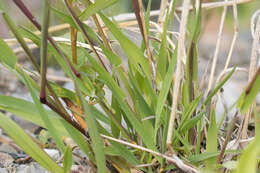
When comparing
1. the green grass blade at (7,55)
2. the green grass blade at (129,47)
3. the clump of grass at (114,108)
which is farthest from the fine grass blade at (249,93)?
the green grass blade at (7,55)

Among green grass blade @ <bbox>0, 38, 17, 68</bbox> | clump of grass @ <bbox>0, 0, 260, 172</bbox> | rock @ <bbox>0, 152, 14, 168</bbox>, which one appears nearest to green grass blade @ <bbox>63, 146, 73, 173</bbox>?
clump of grass @ <bbox>0, 0, 260, 172</bbox>

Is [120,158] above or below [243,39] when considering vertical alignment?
above

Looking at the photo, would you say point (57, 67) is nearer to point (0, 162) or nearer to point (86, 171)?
point (0, 162)

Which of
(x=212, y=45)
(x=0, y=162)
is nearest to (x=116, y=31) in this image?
(x=0, y=162)

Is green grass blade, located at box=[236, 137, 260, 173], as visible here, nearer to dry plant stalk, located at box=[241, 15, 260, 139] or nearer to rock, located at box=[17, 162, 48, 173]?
dry plant stalk, located at box=[241, 15, 260, 139]

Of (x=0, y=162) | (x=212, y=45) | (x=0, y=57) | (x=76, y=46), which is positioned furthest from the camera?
(x=212, y=45)

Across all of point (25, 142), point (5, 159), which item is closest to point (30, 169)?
point (5, 159)

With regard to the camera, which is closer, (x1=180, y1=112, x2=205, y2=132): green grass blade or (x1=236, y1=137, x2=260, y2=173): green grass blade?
(x1=236, y1=137, x2=260, y2=173): green grass blade

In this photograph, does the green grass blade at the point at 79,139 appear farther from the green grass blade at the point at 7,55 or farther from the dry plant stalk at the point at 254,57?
the dry plant stalk at the point at 254,57
